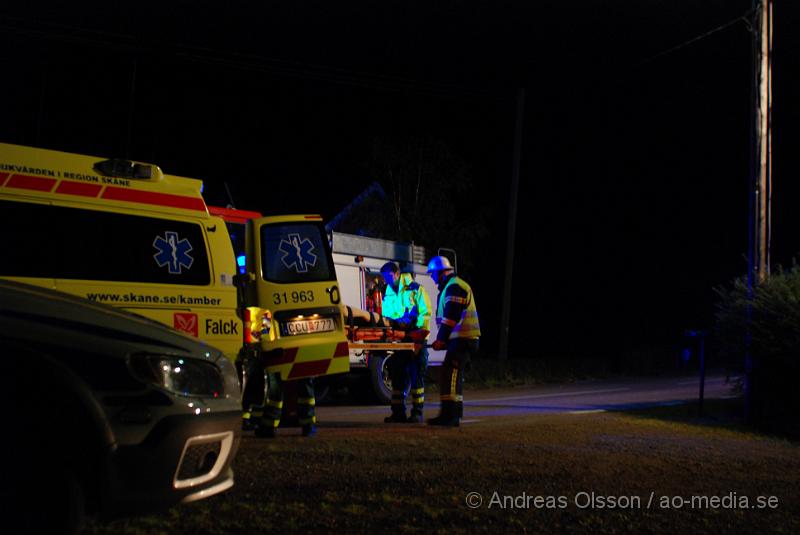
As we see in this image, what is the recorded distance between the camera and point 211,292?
8.09m

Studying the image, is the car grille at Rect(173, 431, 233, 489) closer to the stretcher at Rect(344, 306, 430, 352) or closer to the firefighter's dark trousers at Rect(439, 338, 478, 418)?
the firefighter's dark trousers at Rect(439, 338, 478, 418)

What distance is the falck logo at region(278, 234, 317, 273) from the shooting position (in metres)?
9.19

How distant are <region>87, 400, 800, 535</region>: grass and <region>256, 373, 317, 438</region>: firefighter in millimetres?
186

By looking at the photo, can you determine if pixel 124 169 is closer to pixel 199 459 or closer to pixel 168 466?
pixel 199 459

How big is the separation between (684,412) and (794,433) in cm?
211

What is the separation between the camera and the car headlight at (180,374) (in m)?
4.12

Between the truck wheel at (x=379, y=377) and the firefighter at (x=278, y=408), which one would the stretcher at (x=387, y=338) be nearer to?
the firefighter at (x=278, y=408)

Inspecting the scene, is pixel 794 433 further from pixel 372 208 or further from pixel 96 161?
pixel 372 208

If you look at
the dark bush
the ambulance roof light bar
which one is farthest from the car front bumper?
the dark bush

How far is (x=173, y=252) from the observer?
7.89 metres

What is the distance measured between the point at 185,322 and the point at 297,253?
5.72ft

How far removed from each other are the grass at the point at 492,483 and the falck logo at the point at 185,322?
3.83 ft

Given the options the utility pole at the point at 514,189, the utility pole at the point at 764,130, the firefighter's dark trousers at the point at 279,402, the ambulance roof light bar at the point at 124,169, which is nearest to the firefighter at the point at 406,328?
the firefighter's dark trousers at the point at 279,402

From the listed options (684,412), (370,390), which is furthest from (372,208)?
(684,412)
